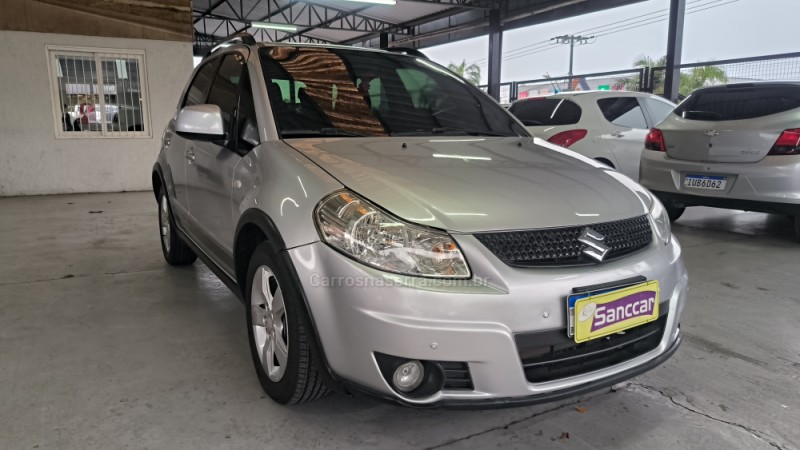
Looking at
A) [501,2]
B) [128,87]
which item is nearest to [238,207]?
[128,87]

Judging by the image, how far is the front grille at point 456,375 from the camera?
61.8 inches

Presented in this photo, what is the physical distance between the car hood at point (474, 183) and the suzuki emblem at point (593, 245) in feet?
0.15

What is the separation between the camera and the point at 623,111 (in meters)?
6.21

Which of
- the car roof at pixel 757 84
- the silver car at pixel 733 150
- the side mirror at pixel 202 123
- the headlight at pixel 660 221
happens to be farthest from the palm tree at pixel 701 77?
the side mirror at pixel 202 123

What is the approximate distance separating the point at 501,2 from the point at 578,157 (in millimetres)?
13870

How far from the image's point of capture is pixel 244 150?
7.52ft

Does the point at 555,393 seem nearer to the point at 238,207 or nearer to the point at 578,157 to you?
the point at 578,157

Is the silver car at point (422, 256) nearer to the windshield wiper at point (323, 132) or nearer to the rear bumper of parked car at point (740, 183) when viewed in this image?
the windshield wiper at point (323, 132)

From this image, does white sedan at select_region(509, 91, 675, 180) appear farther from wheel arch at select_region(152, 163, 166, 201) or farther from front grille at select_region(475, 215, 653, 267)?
Answer: front grille at select_region(475, 215, 653, 267)

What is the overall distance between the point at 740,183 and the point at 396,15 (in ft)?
48.4

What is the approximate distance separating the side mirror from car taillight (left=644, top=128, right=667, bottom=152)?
4182mm

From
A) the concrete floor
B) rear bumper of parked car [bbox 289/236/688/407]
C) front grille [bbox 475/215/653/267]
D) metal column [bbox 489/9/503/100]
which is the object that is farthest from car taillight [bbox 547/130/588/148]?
metal column [bbox 489/9/503/100]

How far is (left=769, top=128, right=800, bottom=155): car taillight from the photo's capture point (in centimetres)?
423

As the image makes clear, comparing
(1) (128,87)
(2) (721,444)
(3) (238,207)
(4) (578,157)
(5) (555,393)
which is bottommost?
(2) (721,444)
